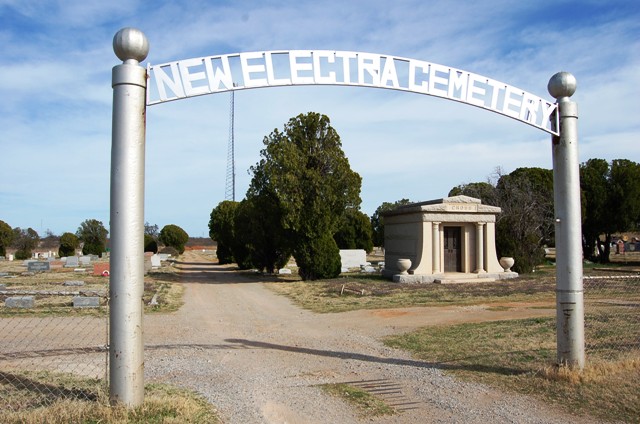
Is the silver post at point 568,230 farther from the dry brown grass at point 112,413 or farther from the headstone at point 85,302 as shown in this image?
the headstone at point 85,302

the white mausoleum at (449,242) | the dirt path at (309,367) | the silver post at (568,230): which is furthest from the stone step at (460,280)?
the silver post at (568,230)

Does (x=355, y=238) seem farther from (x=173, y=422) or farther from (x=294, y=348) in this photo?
(x=173, y=422)

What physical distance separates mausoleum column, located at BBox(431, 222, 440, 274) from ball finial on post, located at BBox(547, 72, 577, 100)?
54.7 feet

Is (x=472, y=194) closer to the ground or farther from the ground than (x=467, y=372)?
farther from the ground

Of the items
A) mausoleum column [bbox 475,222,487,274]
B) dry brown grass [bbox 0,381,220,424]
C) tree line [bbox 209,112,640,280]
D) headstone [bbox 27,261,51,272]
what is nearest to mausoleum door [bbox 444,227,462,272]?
mausoleum column [bbox 475,222,487,274]

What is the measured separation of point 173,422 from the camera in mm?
5047

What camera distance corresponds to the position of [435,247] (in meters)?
23.6

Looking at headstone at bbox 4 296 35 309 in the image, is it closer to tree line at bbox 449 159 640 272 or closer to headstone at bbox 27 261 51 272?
headstone at bbox 27 261 51 272

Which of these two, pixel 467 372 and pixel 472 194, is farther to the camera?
pixel 472 194

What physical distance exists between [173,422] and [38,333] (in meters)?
7.48

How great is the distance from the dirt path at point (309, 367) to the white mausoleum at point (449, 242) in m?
9.20

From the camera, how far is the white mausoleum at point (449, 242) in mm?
23562

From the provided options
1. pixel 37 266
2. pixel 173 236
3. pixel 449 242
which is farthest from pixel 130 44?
pixel 173 236

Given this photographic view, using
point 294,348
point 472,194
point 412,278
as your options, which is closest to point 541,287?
point 412,278
